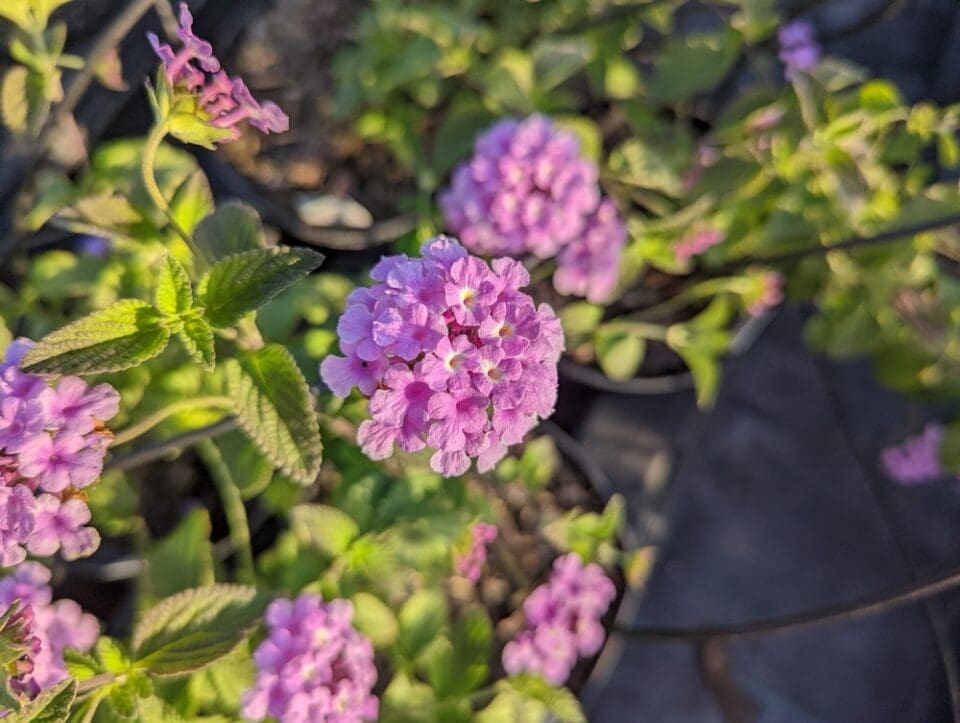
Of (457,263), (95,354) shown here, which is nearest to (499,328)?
(457,263)

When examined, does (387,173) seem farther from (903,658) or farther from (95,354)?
(903,658)

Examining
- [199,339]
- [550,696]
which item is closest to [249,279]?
[199,339]

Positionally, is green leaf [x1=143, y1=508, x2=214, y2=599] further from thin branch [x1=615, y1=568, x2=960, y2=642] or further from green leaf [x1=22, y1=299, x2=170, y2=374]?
thin branch [x1=615, y1=568, x2=960, y2=642]

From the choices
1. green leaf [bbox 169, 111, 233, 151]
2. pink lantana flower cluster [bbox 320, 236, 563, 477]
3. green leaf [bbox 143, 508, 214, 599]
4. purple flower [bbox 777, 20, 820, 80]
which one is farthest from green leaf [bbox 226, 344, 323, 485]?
purple flower [bbox 777, 20, 820, 80]

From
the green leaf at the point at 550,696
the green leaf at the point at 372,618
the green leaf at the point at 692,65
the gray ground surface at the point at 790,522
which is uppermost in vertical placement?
the green leaf at the point at 692,65

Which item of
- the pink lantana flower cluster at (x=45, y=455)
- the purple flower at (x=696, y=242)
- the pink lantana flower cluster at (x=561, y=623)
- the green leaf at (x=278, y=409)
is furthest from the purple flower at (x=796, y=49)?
the pink lantana flower cluster at (x=45, y=455)

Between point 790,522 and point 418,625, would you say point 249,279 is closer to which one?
point 418,625

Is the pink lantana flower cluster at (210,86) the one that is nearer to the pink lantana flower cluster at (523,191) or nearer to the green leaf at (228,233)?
the green leaf at (228,233)
